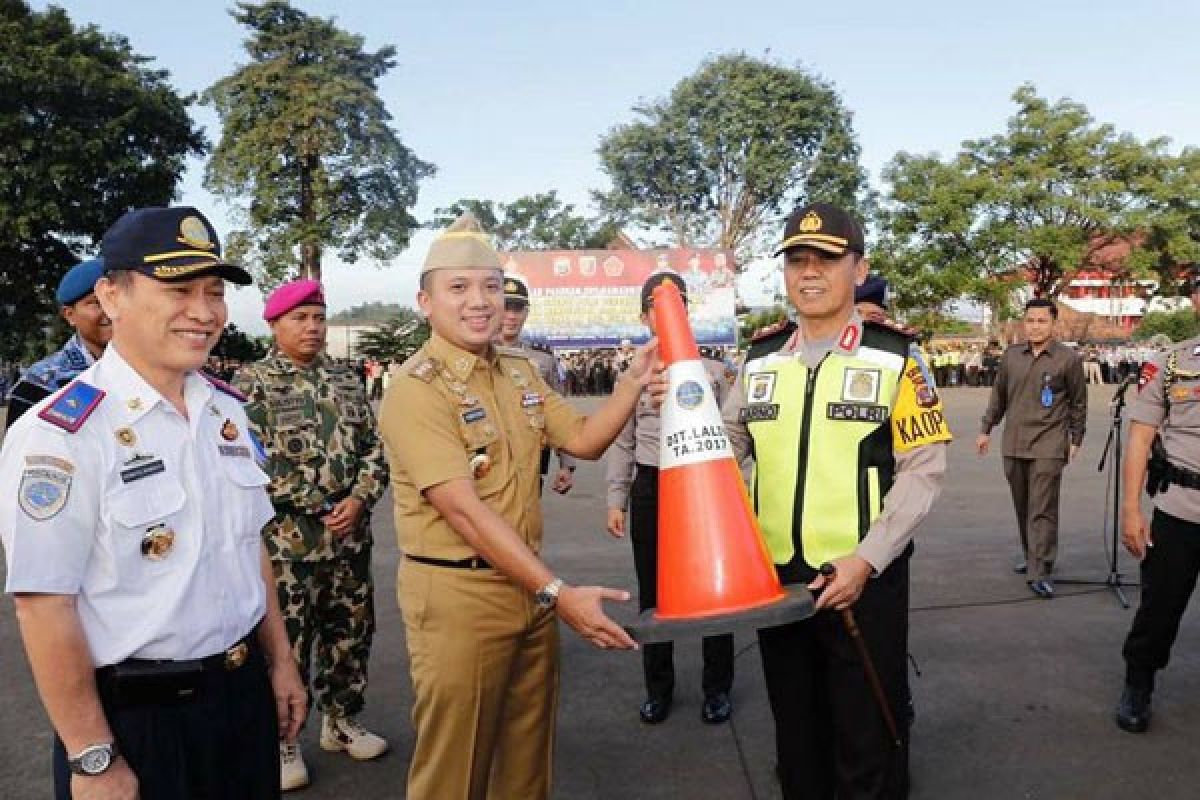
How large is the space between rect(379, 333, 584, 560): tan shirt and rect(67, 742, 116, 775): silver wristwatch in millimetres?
902

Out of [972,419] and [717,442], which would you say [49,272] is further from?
[717,442]

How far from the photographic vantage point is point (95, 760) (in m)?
1.60

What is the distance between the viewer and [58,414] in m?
1.64

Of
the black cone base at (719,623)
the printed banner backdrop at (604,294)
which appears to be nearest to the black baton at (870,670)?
the black cone base at (719,623)

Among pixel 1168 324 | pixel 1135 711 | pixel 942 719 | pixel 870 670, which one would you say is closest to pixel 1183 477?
pixel 1135 711

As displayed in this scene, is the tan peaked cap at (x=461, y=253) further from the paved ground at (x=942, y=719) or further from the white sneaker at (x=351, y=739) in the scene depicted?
the white sneaker at (x=351, y=739)

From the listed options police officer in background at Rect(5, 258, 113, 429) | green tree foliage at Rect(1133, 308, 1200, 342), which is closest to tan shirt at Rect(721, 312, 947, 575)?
police officer in background at Rect(5, 258, 113, 429)

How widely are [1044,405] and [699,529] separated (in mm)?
4592

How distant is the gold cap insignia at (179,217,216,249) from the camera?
1825mm

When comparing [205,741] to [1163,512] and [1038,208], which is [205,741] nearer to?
[1163,512]

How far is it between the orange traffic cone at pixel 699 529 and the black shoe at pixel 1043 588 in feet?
14.0

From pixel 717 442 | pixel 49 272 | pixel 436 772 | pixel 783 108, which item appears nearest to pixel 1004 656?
pixel 717 442

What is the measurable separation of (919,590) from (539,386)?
4150 millimetres

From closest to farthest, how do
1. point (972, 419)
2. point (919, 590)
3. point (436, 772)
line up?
1. point (436, 772)
2. point (919, 590)
3. point (972, 419)
